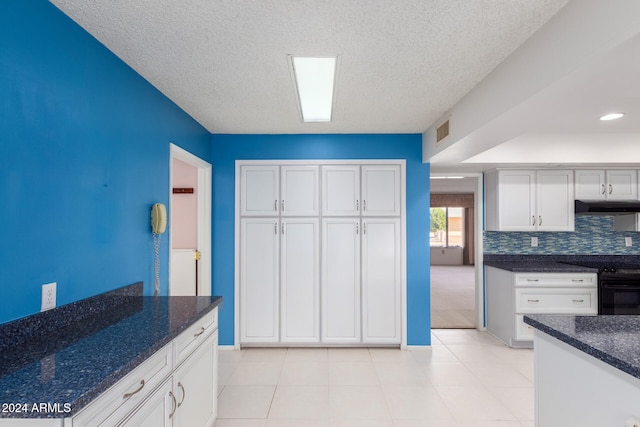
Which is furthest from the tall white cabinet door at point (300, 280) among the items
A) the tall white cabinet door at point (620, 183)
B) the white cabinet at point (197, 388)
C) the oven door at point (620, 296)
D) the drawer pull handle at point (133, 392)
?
the tall white cabinet door at point (620, 183)

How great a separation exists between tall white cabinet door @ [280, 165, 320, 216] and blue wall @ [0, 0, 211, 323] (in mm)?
1652

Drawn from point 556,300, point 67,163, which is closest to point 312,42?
point 67,163

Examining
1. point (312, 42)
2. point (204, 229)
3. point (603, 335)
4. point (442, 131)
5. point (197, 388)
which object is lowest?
point (197, 388)

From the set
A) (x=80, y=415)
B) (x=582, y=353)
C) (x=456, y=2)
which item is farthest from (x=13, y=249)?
(x=582, y=353)

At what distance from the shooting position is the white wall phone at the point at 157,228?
8.37 ft

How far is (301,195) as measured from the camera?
3.97m

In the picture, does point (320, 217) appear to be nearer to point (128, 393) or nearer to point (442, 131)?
point (442, 131)

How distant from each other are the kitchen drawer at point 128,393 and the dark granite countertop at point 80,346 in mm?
54

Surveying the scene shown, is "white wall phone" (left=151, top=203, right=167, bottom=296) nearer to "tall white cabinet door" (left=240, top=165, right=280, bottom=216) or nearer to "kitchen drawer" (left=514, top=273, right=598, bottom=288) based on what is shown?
"tall white cabinet door" (left=240, top=165, right=280, bottom=216)

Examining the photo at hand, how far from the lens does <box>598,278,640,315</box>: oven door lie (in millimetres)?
3682

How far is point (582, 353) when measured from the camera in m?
1.41

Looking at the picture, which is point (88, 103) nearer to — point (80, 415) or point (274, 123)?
point (80, 415)

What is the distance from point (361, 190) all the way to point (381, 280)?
3.47ft

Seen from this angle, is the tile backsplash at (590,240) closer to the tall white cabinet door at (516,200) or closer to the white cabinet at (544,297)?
the tall white cabinet door at (516,200)
